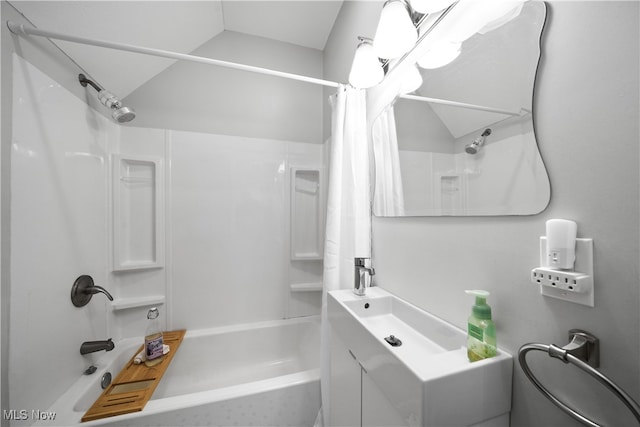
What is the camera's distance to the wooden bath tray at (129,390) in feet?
2.97

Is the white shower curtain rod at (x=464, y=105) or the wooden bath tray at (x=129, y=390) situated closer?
the white shower curtain rod at (x=464, y=105)

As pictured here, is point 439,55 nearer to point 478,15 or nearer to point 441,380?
point 478,15

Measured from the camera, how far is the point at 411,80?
34.0 inches

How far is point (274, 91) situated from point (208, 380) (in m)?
2.17

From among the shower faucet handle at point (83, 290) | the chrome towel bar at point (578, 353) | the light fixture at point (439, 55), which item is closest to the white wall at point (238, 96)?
the shower faucet handle at point (83, 290)

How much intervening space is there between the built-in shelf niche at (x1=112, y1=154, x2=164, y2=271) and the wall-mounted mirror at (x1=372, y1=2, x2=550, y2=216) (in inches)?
62.1

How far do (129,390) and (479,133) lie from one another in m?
1.77

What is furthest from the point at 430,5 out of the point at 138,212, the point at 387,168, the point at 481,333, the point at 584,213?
the point at 138,212

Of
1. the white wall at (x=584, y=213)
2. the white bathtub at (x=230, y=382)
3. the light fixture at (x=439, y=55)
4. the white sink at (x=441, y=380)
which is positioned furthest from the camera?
the white bathtub at (x=230, y=382)

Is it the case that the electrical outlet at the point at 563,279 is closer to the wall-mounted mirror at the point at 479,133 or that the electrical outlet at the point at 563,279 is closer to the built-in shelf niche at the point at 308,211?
the wall-mounted mirror at the point at 479,133

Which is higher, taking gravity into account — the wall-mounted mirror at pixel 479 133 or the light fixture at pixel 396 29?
the light fixture at pixel 396 29

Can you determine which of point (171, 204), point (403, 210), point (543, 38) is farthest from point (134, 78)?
point (543, 38)

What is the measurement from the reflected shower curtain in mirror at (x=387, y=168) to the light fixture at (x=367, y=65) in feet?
0.49

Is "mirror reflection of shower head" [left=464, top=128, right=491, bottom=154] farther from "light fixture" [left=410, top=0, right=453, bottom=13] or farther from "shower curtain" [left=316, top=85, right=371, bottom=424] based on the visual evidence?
"shower curtain" [left=316, top=85, right=371, bottom=424]
